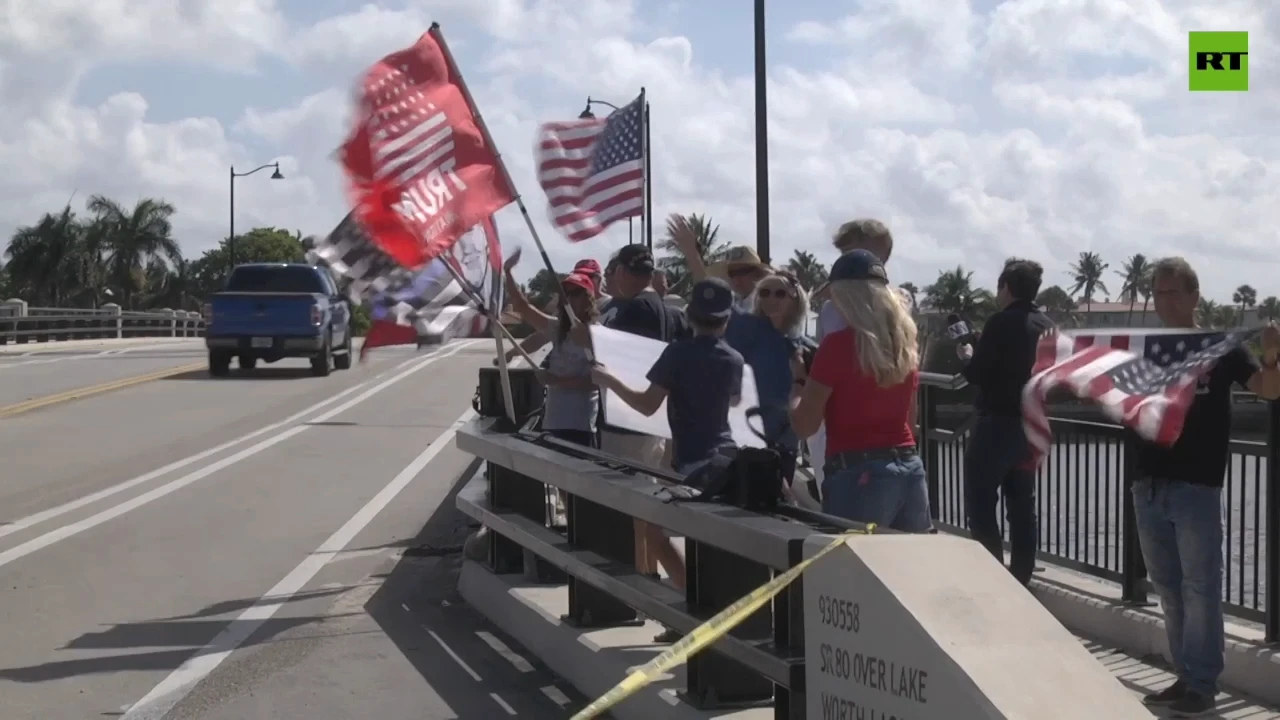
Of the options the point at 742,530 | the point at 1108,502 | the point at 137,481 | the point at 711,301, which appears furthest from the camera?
the point at 137,481

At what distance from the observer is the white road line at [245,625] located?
6.95 meters

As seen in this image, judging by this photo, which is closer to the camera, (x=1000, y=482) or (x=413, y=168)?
(x=1000, y=482)

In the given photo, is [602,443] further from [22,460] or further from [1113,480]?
[22,460]

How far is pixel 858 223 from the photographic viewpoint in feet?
23.6

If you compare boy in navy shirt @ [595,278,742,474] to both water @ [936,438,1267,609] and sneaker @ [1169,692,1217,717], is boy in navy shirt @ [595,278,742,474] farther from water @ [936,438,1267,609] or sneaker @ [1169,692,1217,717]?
water @ [936,438,1267,609]

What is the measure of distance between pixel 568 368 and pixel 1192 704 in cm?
388

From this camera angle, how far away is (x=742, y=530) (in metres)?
5.05

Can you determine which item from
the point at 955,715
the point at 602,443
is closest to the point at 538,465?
the point at 602,443

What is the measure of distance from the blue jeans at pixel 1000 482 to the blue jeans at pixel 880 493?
1827 mm

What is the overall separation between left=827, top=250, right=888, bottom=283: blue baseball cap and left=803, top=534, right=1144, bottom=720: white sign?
5.15 feet

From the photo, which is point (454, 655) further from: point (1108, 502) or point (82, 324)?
point (82, 324)

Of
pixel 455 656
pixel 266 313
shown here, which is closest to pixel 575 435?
pixel 455 656

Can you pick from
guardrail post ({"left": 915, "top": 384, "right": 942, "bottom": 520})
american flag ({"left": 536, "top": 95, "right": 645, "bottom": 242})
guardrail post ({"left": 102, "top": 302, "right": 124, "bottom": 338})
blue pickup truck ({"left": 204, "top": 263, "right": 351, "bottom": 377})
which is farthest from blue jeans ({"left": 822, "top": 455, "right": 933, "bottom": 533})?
guardrail post ({"left": 102, "top": 302, "right": 124, "bottom": 338})

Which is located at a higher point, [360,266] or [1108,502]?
[360,266]
